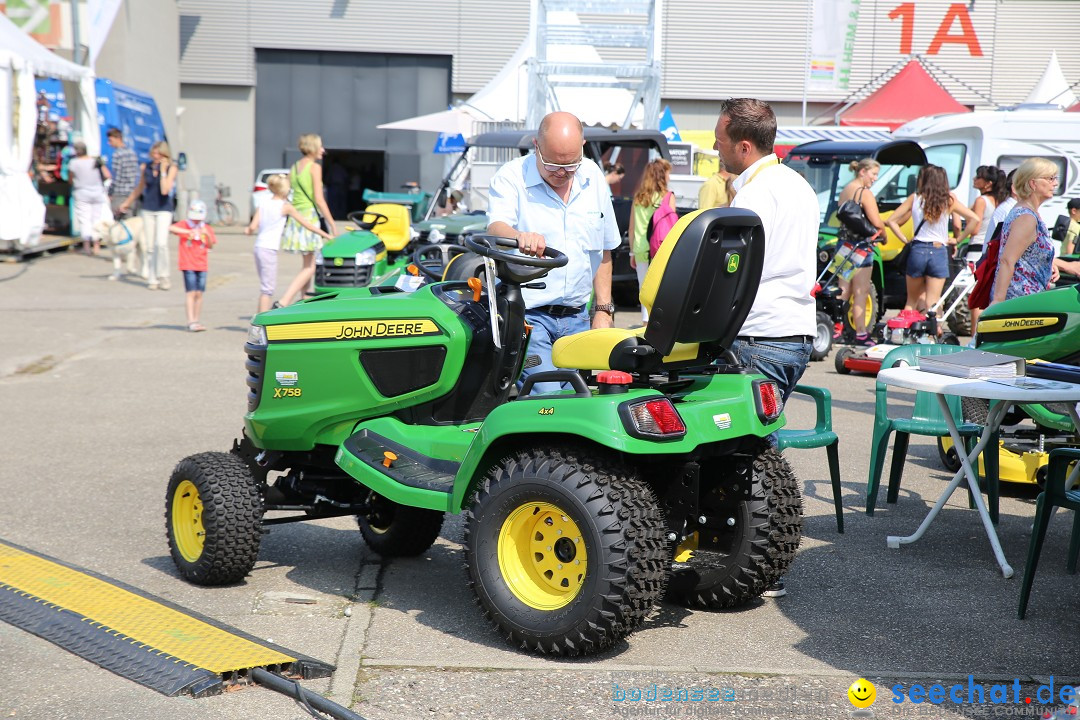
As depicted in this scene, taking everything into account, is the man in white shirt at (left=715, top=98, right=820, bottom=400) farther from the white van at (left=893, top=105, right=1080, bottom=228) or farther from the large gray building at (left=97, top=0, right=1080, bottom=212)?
the large gray building at (left=97, top=0, right=1080, bottom=212)

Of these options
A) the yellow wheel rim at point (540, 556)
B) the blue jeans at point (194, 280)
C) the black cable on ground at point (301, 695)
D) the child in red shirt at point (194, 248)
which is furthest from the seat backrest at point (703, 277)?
the blue jeans at point (194, 280)

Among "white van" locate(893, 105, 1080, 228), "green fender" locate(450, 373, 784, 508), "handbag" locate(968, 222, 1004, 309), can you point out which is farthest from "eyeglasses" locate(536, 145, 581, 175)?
"white van" locate(893, 105, 1080, 228)

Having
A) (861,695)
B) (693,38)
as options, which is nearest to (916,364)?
(861,695)

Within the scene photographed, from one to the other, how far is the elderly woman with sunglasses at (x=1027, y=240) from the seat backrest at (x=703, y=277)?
11.8ft

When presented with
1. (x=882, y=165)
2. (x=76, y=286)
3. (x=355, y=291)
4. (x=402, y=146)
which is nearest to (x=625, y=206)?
(x=882, y=165)

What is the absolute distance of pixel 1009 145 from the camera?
51.0 feet

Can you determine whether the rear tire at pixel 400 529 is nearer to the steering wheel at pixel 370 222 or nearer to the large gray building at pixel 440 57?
the steering wheel at pixel 370 222

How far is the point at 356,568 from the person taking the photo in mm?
5035

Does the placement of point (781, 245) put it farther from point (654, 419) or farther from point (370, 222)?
point (370, 222)

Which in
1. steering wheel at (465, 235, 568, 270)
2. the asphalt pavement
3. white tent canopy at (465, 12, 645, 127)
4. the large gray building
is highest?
the large gray building

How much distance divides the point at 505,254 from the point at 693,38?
111ft

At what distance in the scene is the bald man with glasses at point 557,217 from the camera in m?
4.84

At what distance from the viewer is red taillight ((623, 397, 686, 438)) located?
371 centimetres

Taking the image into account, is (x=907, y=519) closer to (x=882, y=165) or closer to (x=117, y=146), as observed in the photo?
(x=882, y=165)
